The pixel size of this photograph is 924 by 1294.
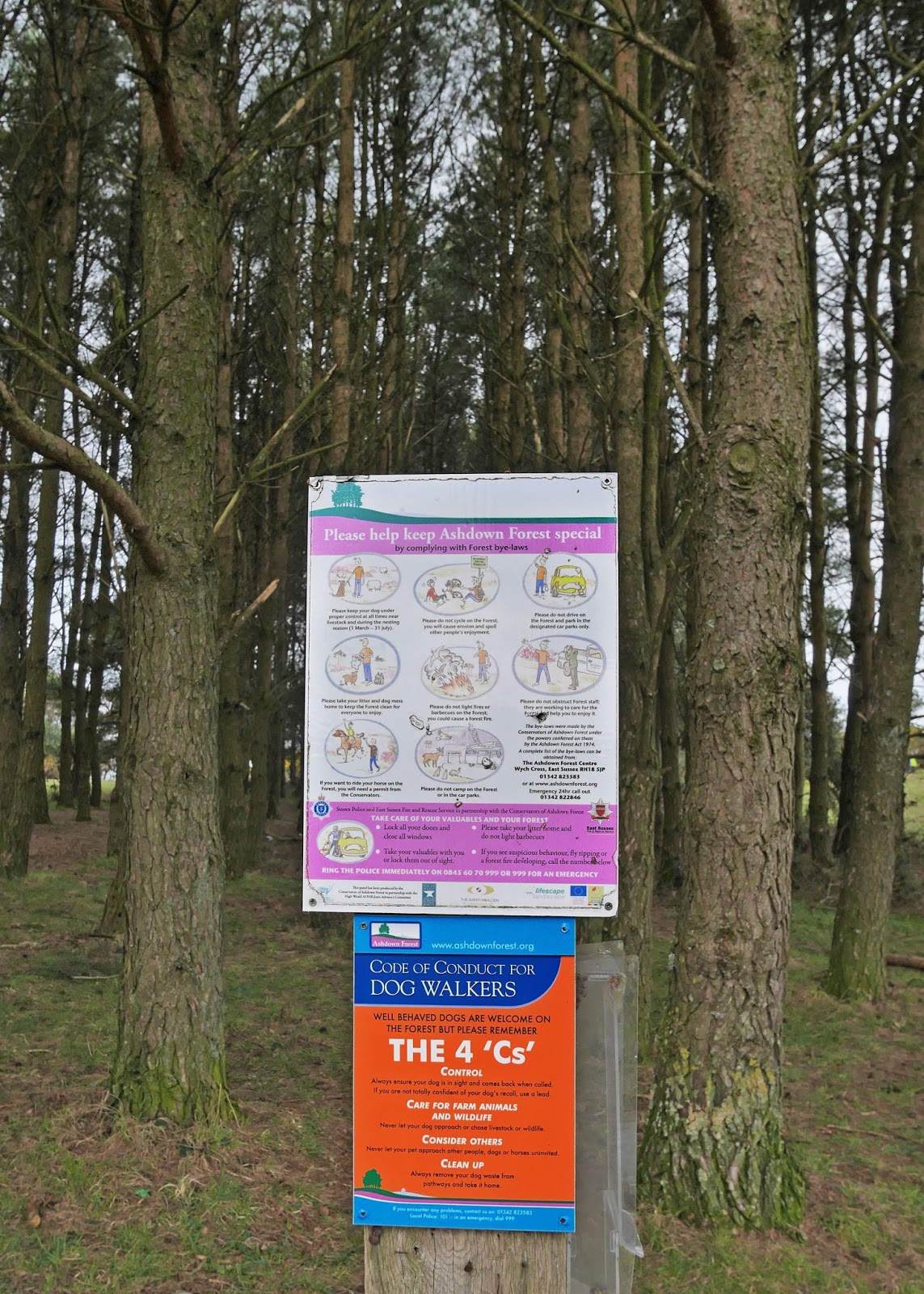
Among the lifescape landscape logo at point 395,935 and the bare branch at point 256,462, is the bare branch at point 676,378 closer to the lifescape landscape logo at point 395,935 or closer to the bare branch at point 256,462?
the bare branch at point 256,462

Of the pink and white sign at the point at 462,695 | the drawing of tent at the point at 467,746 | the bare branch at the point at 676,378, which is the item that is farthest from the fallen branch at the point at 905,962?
the drawing of tent at the point at 467,746

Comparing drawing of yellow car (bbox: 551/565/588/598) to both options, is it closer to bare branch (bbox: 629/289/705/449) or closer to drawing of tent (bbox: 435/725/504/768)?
drawing of tent (bbox: 435/725/504/768)

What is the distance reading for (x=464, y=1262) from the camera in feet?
10.7

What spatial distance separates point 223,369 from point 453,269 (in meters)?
8.95

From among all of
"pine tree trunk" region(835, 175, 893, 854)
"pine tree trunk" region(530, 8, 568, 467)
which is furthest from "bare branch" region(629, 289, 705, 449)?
"pine tree trunk" region(835, 175, 893, 854)

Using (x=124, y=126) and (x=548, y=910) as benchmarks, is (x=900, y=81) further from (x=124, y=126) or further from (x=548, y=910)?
(x=124, y=126)

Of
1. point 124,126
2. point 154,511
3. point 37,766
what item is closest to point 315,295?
point 124,126

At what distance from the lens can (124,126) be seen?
15.3 m

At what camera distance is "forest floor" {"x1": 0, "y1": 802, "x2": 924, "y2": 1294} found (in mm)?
3814

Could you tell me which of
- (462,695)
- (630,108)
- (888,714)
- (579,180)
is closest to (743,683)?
(462,695)

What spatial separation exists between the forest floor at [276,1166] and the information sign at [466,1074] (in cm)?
81

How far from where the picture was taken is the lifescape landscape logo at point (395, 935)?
332 centimetres

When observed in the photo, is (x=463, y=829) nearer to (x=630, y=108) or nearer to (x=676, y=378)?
(x=676, y=378)

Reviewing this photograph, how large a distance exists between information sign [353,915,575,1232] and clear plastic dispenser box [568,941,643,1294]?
0.11m
